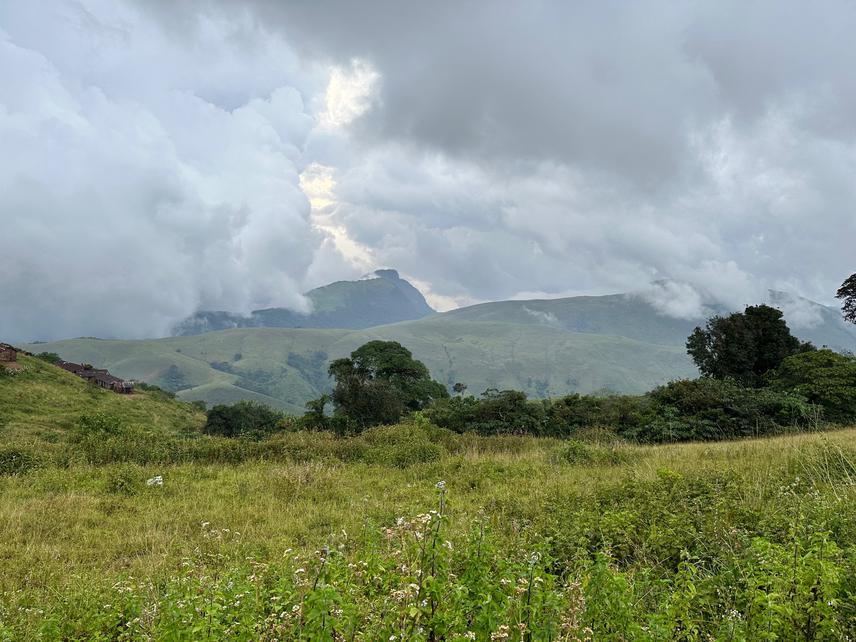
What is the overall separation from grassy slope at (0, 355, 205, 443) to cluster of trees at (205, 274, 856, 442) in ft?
58.0

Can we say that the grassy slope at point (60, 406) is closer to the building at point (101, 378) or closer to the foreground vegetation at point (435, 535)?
the building at point (101, 378)

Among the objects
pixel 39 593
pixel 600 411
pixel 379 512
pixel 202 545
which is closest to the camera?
pixel 39 593

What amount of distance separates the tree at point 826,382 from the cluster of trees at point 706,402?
0.05 meters

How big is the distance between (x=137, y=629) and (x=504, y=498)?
27.8ft

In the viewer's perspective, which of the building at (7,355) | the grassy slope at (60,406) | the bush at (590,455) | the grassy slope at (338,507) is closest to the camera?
the grassy slope at (338,507)

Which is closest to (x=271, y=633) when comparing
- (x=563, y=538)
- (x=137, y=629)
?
(x=137, y=629)

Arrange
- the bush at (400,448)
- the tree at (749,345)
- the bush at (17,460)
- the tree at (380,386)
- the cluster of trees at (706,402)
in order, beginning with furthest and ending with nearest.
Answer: the tree at (380,386) < the tree at (749,345) < the cluster of trees at (706,402) < the bush at (400,448) < the bush at (17,460)

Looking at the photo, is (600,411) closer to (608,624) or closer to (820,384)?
(820,384)

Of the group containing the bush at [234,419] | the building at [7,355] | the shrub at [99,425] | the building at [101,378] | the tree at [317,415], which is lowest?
the bush at [234,419]

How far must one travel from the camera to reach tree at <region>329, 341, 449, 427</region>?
39156 millimetres

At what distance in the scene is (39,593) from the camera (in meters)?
6.73

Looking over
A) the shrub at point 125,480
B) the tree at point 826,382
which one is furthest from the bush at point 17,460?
the tree at point 826,382

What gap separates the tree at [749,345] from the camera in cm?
3825

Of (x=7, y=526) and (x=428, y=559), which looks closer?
(x=428, y=559)
